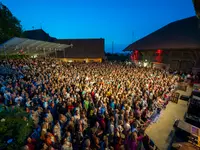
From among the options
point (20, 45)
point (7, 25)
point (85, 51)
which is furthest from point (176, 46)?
point (7, 25)

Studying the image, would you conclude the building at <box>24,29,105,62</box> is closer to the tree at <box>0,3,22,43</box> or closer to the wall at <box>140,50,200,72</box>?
the tree at <box>0,3,22,43</box>

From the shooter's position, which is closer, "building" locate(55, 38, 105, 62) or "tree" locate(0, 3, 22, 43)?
"tree" locate(0, 3, 22, 43)

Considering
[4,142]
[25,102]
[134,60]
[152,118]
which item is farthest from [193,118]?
[134,60]

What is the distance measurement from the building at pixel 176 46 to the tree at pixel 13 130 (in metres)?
20.2

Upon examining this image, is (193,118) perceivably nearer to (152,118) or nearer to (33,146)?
(152,118)

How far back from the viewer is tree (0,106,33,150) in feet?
11.0

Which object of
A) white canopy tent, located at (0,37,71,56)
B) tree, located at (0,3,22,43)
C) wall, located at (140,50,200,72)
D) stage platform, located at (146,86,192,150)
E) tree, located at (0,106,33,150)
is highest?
tree, located at (0,3,22,43)

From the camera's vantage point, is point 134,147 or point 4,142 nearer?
point 4,142

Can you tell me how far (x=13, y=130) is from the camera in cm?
371

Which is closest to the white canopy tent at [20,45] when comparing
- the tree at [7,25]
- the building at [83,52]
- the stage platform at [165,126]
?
the tree at [7,25]

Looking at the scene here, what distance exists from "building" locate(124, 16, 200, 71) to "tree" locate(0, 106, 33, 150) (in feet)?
66.2

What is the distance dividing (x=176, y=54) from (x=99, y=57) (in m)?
18.5

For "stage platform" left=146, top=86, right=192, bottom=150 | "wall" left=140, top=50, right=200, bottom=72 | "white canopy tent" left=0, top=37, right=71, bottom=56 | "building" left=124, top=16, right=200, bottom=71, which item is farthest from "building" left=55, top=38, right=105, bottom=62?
"stage platform" left=146, top=86, right=192, bottom=150

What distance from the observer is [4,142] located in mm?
3342
